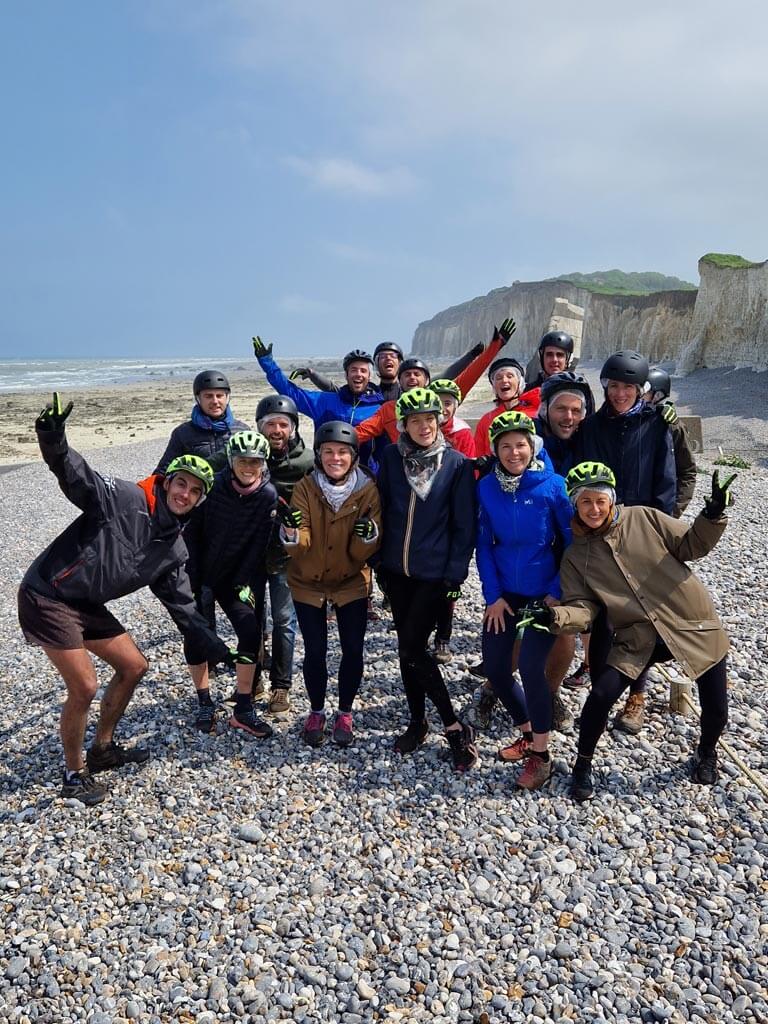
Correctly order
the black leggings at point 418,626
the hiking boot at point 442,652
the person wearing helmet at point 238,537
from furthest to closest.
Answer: the hiking boot at point 442,652, the person wearing helmet at point 238,537, the black leggings at point 418,626

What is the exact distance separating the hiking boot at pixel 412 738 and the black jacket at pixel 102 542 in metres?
2.68

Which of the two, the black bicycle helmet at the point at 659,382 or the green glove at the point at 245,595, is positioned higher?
the black bicycle helmet at the point at 659,382

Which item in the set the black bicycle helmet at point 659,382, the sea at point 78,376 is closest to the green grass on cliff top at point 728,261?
the black bicycle helmet at point 659,382

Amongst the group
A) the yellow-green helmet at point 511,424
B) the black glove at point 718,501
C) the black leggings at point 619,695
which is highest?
the yellow-green helmet at point 511,424

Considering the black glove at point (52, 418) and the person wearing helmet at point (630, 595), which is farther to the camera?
the person wearing helmet at point (630, 595)

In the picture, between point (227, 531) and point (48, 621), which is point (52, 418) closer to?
point (48, 621)

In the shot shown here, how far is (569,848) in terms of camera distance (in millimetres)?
4824

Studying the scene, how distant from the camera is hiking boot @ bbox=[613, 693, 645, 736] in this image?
19.9 ft

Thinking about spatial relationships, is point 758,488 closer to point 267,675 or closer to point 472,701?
point 472,701

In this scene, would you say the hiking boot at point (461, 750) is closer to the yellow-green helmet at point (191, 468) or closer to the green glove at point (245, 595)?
the green glove at point (245, 595)

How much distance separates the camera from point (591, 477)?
4887 mm

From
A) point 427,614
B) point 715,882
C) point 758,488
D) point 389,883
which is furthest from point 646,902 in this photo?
point 758,488

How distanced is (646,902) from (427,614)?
8.24 ft

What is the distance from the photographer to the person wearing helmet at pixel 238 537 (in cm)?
565
